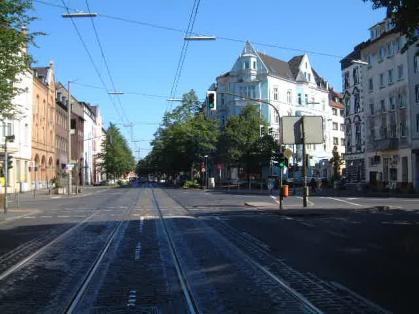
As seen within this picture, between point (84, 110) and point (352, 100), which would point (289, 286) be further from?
point (84, 110)

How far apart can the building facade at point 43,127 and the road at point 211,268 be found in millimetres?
52117

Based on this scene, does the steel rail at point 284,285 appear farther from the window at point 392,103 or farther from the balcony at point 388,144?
the window at point 392,103

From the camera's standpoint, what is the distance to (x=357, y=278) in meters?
10.7

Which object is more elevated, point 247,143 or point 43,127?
point 43,127

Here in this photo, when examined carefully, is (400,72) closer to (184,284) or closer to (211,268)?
(211,268)

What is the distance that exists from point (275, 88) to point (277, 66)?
6653mm

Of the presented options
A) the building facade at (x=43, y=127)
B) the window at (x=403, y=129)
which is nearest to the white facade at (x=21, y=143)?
the building facade at (x=43, y=127)

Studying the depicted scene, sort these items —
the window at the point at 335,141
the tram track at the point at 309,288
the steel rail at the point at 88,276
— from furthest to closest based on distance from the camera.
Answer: the window at the point at 335,141 < the steel rail at the point at 88,276 < the tram track at the point at 309,288

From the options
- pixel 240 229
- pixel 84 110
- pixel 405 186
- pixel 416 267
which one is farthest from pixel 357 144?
pixel 84 110

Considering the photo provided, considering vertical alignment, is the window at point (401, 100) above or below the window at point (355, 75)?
below

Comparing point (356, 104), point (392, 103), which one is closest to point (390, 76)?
point (392, 103)

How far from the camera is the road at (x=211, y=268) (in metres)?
8.74

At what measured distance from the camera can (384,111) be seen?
202ft

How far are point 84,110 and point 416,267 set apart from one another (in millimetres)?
122091
